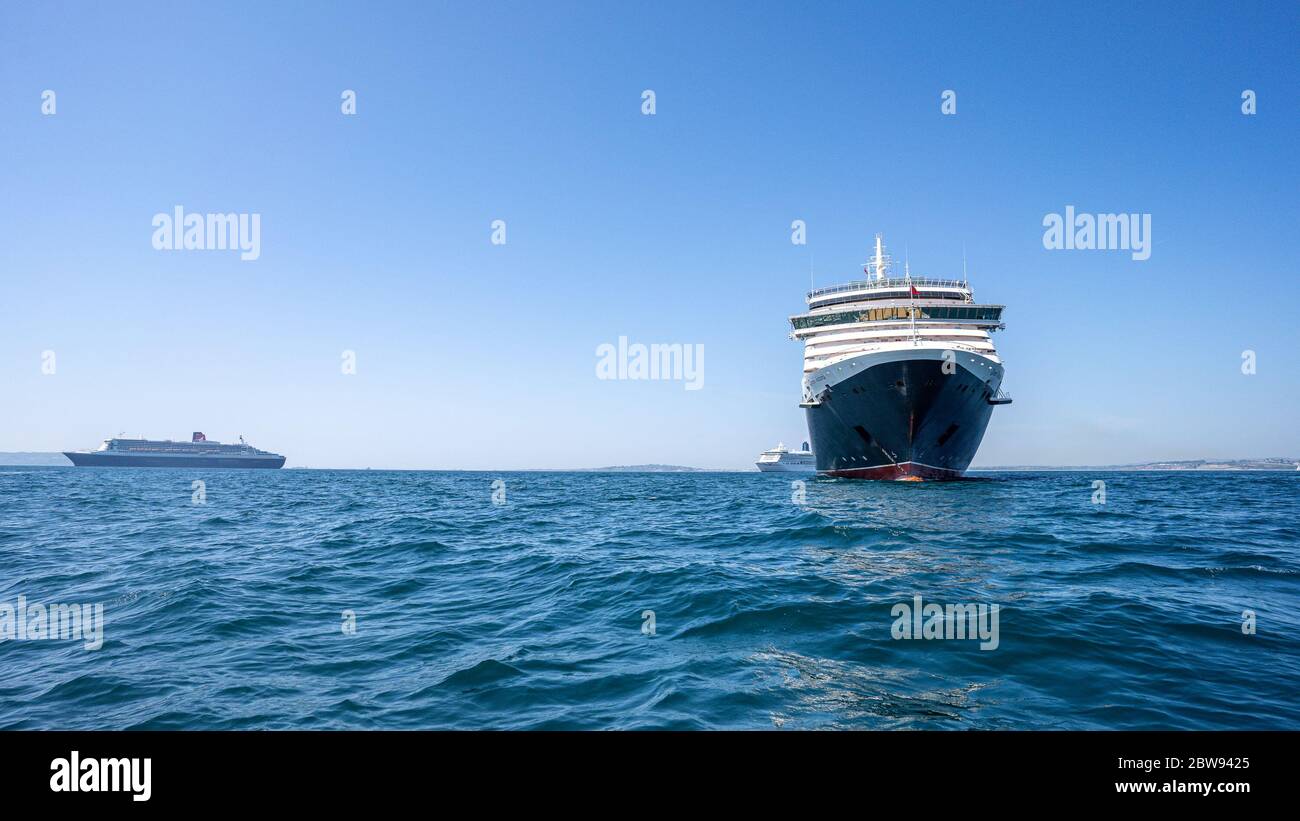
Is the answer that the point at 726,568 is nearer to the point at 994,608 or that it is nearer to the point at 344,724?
the point at 994,608

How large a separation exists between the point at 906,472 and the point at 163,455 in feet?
489

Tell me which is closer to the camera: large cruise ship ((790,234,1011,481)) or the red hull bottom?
large cruise ship ((790,234,1011,481))

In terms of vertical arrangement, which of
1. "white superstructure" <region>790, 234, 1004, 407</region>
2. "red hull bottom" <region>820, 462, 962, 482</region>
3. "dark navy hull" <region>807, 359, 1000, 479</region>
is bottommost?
"red hull bottom" <region>820, 462, 962, 482</region>

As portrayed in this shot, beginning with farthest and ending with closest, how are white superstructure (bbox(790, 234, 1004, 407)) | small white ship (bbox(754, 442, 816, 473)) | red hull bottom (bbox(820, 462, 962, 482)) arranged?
small white ship (bbox(754, 442, 816, 473)) → white superstructure (bbox(790, 234, 1004, 407)) → red hull bottom (bbox(820, 462, 962, 482))

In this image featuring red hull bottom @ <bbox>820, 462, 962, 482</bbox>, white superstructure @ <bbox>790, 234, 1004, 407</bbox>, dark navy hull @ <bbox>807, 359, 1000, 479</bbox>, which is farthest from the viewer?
white superstructure @ <bbox>790, 234, 1004, 407</bbox>

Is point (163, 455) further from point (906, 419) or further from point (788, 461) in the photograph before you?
point (906, 419)

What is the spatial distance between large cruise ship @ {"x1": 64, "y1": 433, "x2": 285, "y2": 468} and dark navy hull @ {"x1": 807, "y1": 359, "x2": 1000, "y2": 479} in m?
140

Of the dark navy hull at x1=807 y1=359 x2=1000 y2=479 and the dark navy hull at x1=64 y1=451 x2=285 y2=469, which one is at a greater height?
the dark navy hull at x1=807 y1=359 x2=1000 y2=479

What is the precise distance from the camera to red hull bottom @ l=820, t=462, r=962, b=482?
38.0 meters

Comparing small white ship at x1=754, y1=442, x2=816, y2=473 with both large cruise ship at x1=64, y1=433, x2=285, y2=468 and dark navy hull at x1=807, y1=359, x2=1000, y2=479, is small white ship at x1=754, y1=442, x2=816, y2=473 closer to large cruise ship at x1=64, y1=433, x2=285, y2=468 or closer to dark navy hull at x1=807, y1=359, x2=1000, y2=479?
dark navy hull at x1=807, y1=359, x2=1000, y2=479

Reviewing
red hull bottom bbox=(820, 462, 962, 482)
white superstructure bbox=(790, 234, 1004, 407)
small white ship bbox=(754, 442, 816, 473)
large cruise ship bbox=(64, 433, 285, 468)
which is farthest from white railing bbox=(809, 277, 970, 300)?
large cruise ship bbox=(64, 433, 285, 468)

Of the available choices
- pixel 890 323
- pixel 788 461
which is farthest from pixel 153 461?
pixel 890 323

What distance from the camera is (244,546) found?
51.2ft
